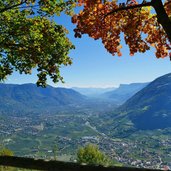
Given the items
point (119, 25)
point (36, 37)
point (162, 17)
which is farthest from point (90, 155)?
point (162, 17)

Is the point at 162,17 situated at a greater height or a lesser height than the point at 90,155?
greater

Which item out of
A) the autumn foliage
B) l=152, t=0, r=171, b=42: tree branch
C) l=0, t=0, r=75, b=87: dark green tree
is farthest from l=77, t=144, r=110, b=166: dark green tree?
l=152, t=0, r=171, b=42: tree branch

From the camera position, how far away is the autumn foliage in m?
18.8

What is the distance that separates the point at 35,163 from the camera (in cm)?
1152

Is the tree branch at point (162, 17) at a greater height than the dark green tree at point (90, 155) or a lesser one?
greater

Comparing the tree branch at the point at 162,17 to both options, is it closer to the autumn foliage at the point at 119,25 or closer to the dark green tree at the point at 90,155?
the autumn foliage at the point at 119,25

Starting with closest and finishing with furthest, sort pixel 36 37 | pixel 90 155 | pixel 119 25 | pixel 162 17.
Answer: pixel 162 17
pixel 119 25
pixel 36 37
pixel 90 155

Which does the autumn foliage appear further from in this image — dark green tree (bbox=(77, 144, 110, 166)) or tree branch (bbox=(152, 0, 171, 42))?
dark green tree (bbox=(77, 144, 110, 166))

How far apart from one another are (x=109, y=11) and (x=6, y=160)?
32.8 feet

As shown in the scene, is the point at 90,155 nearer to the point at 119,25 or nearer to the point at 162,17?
the point at 119,25

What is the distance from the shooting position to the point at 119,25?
19891 millimetres

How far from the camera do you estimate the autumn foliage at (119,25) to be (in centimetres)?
1877

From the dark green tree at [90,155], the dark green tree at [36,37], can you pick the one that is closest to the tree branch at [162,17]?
the dark green tree at [36,37]

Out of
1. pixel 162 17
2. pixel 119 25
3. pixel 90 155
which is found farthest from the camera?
pixel 90 155
